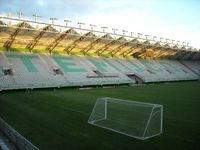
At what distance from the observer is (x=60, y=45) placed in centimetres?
3694

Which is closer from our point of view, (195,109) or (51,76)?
(195,109)

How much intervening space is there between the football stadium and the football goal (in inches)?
1.8

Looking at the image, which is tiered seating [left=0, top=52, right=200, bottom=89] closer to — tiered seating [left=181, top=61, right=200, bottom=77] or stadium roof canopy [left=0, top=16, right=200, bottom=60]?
stadium roof canopy [left=0, top=16, right=200, bottom=60]

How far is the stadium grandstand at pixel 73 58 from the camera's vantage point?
29203 mm

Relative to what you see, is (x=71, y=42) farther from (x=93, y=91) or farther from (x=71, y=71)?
(x=93, y=91)

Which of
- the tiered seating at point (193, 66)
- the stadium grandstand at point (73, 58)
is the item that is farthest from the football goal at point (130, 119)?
the tiered seating at point (193, 66)

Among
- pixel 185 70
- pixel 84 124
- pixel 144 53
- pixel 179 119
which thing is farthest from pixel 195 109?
pixel 185 70

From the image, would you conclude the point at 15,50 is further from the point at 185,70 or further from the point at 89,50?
the point at 185,70

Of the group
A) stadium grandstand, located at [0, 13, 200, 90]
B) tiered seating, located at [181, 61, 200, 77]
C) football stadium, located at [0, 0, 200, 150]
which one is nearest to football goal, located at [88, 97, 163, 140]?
football stadium, located at [0, 0, 200, 150]

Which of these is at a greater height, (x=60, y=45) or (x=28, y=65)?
(x=60, y=45)

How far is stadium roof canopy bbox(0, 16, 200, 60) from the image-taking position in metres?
29.4

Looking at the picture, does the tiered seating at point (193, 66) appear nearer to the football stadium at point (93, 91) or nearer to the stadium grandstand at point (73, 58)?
the football stadium at point (93, 91)

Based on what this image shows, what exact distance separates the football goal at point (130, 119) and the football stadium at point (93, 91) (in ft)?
0.15

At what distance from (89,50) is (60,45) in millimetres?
6395
